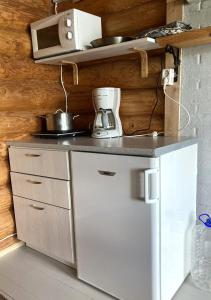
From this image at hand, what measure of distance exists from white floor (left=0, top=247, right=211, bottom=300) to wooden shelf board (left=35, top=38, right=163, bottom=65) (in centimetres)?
140

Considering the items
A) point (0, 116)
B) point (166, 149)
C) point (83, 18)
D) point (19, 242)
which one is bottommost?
point (19, 242)

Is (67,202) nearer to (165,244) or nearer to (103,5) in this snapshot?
(165,244)

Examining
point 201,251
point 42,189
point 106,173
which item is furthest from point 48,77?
point 201,251

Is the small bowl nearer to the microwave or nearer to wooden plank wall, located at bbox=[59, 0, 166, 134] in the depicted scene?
the microwave

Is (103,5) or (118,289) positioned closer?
(118,289)

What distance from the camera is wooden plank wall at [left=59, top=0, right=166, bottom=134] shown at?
1.65 m

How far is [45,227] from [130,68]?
1.22 m

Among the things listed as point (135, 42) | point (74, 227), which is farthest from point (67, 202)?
point (135, 42)

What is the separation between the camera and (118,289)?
4.41 feet

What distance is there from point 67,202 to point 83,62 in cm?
112

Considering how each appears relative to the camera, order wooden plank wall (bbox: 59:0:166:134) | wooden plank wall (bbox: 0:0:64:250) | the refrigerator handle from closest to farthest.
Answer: the refrigerator handle < wooden plank wall (bbox: 59:0:166:134) < wooden plank wall (bbox: 0:0:64:250)

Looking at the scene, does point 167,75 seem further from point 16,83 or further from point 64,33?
point 16,83

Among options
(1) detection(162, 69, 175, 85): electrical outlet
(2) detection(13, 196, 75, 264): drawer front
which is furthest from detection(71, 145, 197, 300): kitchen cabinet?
(1) detection(162, 69, 175, 85): electrical outlet

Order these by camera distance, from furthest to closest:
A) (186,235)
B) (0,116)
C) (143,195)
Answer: (0,116) → (186,235) → (143,195)
